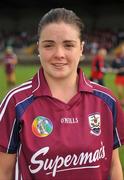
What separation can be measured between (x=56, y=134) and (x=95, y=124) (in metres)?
0.22

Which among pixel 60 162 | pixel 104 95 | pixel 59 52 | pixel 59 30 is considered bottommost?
pixel 60 162

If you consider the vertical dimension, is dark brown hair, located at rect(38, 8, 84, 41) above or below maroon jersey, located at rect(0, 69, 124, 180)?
above

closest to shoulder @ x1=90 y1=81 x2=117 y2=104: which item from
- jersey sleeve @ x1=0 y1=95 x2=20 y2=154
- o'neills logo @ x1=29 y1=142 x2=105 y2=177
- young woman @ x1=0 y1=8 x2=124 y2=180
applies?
young woman @ x1=0 y1=8 x2=124 y2=180

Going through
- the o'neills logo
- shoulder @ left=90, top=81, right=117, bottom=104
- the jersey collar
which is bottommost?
the o'neills logo

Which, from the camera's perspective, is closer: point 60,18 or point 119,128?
point 60,18

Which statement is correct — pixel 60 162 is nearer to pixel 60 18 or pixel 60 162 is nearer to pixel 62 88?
pixel 62 88

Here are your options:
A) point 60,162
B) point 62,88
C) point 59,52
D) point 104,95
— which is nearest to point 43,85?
point 62,88

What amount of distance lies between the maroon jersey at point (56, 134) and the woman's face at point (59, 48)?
0.14m

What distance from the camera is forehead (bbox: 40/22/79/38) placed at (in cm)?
258

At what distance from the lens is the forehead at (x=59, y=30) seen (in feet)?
8.46

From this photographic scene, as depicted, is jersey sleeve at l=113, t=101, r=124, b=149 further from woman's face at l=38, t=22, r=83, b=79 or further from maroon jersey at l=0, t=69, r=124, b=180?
woman's face at l=38, t=22, r=83, b=79

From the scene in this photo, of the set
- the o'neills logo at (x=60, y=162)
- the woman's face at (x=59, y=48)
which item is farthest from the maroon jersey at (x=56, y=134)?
the woman's face at (x=59, y=48)

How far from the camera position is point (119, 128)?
9.06ft

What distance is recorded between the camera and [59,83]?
2.68m
